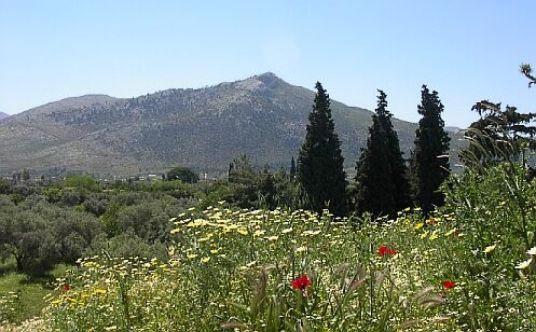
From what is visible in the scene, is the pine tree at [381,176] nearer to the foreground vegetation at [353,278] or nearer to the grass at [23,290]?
the grass at [23,290]

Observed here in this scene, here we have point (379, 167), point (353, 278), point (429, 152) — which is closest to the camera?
point (353, 278)

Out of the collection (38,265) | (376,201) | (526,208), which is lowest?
(38,265)

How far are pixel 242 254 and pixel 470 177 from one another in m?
2.02

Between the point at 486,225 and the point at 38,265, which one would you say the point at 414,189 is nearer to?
the point at 38,265

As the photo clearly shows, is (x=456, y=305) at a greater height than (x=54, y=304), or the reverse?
(x=456, y=305)

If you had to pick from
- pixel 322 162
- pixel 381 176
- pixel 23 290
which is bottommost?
pixel 23 290

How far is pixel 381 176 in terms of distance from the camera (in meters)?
28.0

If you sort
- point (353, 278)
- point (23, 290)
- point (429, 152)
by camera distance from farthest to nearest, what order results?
1. point (429, 152)
2. point (23, 290)
3. point (353, 278)

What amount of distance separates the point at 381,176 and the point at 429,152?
2507 mm

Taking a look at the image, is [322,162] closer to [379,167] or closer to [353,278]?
[379,167]

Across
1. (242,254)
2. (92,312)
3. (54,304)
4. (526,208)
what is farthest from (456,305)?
(54,304)

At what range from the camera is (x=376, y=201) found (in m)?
28.0

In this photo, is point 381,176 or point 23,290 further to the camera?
point 381,176

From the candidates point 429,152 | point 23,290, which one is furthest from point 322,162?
point 23,290
